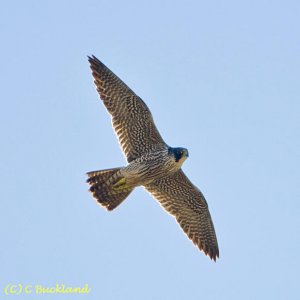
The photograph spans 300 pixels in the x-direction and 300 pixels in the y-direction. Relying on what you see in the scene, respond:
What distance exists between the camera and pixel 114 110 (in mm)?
19578

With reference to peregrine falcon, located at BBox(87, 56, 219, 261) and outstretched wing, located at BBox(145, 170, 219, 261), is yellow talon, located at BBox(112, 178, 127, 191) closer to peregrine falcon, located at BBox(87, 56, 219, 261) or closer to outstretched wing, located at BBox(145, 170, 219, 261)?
peregrine falcon, located at BBox(87, 56, 219, 261)

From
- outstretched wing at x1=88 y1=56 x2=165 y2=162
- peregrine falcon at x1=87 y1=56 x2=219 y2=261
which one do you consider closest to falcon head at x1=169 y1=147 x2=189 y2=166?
peregrine falcon at x1=87 y1=56 x2=219 y2=261

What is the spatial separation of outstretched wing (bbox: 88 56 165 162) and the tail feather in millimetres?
548

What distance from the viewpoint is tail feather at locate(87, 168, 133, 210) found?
1939 centimetres

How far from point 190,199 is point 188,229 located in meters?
0.64

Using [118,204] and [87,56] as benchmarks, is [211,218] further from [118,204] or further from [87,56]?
[87,56]

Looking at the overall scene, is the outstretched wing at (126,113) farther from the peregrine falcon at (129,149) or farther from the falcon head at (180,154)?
the falcon head at (180,154)

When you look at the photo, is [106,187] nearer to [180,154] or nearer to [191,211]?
[180,154]

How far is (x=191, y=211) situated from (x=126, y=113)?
8.65 feet

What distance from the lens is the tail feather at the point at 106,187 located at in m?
19.4

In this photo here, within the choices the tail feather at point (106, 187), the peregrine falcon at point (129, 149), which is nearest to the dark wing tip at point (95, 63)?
the peregrine falcon at point (129, 149)

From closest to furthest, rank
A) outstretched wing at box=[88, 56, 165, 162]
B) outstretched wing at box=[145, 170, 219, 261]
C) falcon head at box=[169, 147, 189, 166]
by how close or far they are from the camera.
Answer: falcon head at box=[169, 147, 189, 166] < outstretched wing at box=[88, 56, 165, 162] < outstretched wing at box=[145, 170, 219, 261]

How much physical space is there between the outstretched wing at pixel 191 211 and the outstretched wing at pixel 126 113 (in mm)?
1055

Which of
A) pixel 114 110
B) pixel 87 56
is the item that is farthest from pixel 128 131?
pixel 87 56
